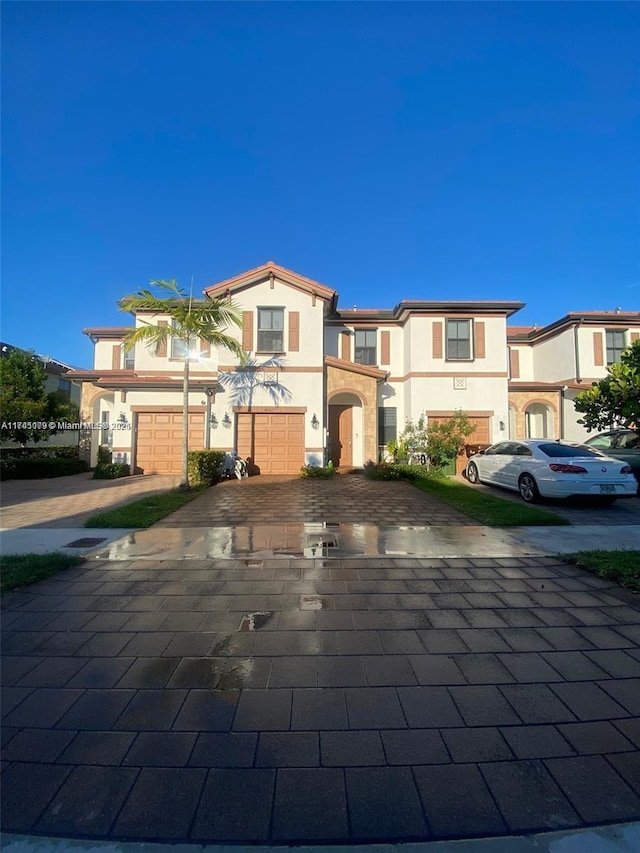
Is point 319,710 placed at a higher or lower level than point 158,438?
lower

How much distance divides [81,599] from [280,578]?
6.63ft

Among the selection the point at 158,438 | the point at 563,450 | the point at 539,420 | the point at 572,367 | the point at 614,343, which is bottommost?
the point at 563,450

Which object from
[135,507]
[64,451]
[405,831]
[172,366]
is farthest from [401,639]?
[64,451]

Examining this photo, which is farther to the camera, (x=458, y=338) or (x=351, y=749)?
(x=458, y=338)

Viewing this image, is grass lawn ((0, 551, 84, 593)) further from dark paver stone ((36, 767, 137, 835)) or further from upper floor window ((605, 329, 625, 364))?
upper floor window ((605, 329, 625, 364))

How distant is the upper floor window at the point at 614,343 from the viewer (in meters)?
18.8

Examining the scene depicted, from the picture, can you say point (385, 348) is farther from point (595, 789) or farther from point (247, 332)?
point (595, 789)

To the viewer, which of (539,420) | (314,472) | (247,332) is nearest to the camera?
(314,472)

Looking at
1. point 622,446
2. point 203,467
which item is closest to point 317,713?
point 203,467

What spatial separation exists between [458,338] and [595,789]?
16746 millimetres

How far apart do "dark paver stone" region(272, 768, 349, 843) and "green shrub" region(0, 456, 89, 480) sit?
58.6ft

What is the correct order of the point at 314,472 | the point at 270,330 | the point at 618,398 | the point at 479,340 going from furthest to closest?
the point at 479,340 < the point at 270,330 < the point at 314,472 < the point at 618,398

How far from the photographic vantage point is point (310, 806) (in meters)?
1.77

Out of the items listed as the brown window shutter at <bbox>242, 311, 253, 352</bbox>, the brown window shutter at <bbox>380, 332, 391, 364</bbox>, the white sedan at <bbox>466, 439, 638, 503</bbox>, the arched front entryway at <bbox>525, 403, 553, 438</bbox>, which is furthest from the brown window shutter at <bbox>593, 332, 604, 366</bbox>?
the brown window shutter at <bbox>242, 311, 253, 352</bbox>
